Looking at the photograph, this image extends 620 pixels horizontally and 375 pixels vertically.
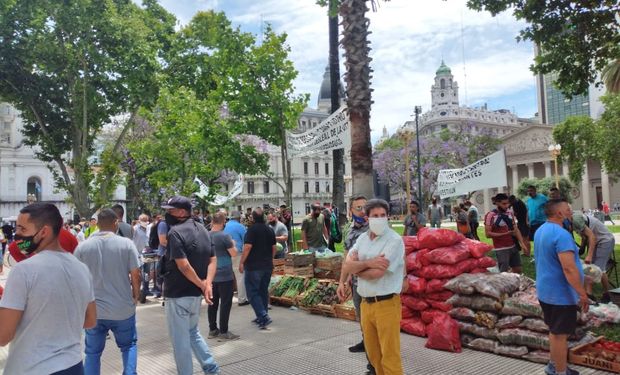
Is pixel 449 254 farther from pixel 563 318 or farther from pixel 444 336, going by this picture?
pixel 563 318

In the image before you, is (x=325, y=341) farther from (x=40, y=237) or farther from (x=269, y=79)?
(x=269, y=79)

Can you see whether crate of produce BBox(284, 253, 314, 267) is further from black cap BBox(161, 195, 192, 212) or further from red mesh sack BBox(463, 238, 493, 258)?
black cap BBox(161, 195, 192, 212)

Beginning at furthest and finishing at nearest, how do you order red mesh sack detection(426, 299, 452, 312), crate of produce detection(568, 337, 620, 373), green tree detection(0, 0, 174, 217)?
green tree detection(0, 0, 174, 217) < red mesh sack detection(426, 299, 452, 312) < crate of produce detection(568, 337, 620, 373)

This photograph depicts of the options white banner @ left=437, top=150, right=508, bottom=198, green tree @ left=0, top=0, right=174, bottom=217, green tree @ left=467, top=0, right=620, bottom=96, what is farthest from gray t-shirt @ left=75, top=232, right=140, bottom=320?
green tree @ left=0, top=0, right=174, bottom=217

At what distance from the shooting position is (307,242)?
11586mm

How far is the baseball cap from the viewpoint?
765cm

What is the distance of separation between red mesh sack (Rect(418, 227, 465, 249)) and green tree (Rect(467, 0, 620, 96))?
7395 millimetres

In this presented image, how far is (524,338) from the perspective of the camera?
221 inches

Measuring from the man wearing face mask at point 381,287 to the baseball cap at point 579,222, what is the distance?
15.7ft

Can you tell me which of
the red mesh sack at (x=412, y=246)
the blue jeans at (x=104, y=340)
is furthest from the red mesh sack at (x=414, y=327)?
the blue jeans at (x=104, y=340)

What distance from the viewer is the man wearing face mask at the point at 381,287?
163 inches

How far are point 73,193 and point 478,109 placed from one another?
127499mm

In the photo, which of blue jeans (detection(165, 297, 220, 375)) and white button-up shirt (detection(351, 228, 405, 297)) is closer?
white button-up shirt (detection(351, 228, 405, 297))

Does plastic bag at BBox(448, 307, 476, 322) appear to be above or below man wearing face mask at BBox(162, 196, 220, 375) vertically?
below
